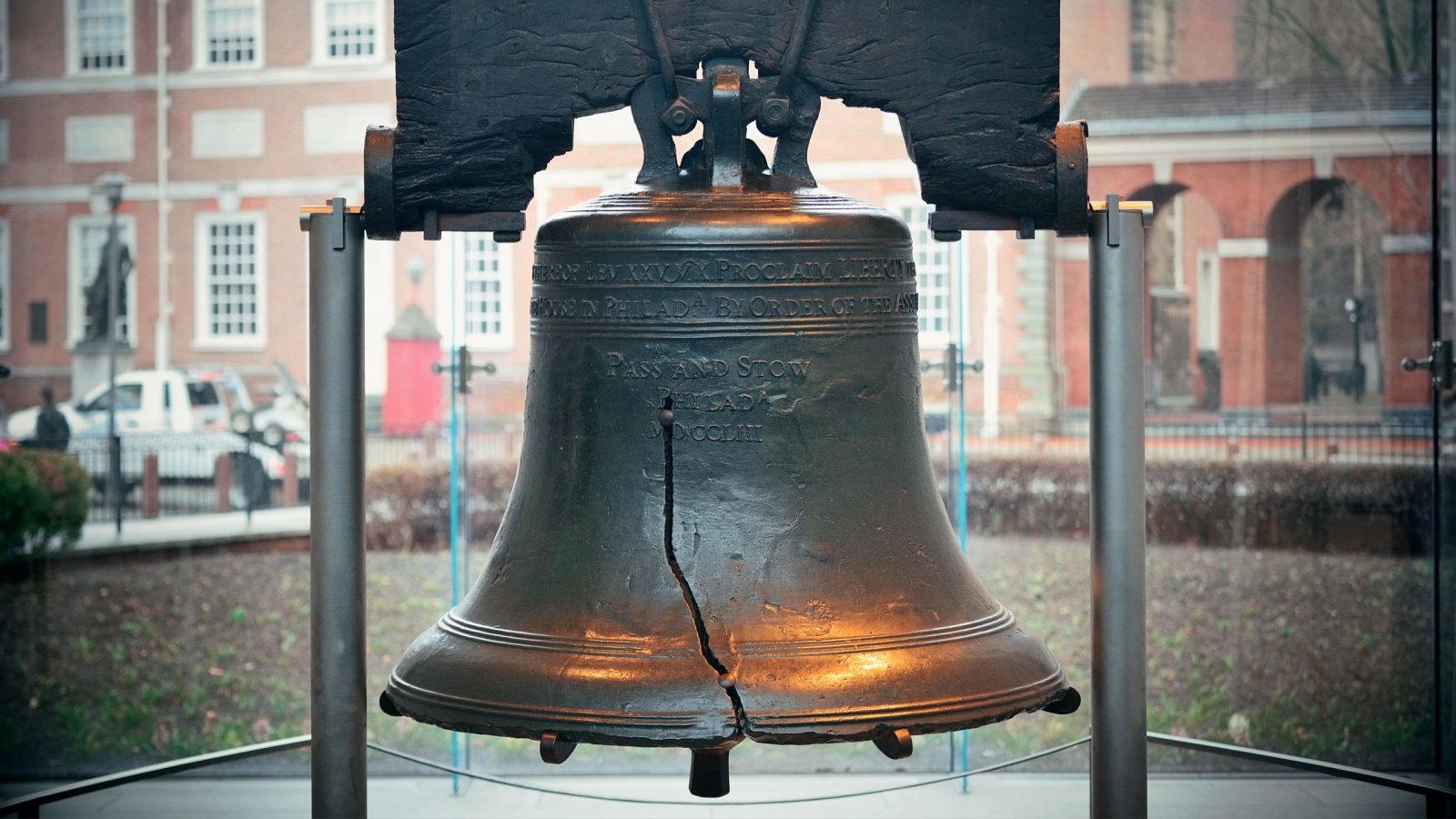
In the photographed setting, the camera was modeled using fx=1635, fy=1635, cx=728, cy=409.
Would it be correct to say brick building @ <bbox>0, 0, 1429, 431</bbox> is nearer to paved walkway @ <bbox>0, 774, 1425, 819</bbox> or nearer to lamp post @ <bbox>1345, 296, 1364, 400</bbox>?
lamp post @ <bbox>1345, 296, 1364, 400</bbox>

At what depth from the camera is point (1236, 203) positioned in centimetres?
596

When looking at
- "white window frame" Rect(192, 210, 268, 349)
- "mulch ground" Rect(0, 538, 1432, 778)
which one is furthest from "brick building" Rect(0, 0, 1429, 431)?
"mulch ground" Rect(0, 538, 1432, 778)

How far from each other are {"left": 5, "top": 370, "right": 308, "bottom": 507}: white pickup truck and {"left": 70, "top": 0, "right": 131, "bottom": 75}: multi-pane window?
45.2 inches

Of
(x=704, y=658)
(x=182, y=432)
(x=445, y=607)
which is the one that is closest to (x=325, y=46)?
(x=182, y=432)

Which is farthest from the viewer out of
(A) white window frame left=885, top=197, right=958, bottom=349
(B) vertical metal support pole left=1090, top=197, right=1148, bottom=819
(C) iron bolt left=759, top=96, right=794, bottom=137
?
(A) white window frame left=885, top=197, right=958, bottom=349

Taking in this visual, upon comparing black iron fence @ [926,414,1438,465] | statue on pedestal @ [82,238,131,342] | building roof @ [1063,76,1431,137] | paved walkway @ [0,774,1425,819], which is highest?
building roof @ [1063,76,1431,137]

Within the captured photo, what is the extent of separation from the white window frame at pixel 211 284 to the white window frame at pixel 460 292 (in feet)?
2.53

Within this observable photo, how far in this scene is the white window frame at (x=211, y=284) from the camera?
5980mm

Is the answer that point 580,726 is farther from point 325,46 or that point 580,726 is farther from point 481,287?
point 325,46

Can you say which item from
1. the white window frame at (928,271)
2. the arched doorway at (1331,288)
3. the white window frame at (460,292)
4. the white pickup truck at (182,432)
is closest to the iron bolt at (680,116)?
the white window frame at (928,271)

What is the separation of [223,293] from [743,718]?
4201 millimetres

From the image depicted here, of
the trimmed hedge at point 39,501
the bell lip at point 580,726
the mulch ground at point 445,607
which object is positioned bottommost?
the mulch ground at point 445,607

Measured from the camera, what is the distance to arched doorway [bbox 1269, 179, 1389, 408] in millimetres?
5859

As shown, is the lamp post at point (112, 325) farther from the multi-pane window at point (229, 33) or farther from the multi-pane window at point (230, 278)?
the multi-pane window at point (229, 33)
